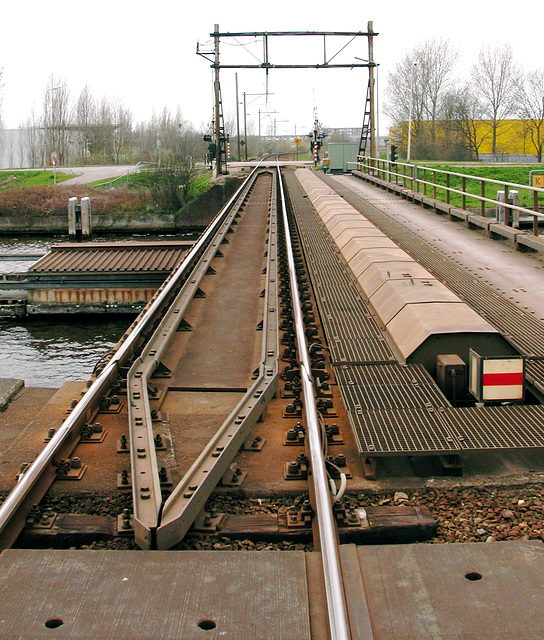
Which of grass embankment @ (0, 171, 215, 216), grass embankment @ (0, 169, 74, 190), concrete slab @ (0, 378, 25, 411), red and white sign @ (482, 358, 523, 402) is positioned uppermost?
grass embankment @ (0, 169, 74, 190)

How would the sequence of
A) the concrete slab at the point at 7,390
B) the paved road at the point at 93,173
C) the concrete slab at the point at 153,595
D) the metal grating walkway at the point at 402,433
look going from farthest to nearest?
the paved road at the point at 93,173, the concrete slab at the point at 7,390, the metal grating walkway at the point at 402,433, the concrete slab at the point at 153,595

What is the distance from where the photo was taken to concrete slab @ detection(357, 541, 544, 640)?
2.79 m

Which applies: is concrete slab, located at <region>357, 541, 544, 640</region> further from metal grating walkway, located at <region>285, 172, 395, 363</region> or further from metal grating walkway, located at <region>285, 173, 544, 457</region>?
metal grating walkway, located at <region>285, 172, 395, 363</region>

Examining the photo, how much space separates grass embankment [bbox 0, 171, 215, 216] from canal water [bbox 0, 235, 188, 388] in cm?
2272

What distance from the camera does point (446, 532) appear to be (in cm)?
370

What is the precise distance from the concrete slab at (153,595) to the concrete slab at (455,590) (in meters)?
0.35

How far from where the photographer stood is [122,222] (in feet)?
135

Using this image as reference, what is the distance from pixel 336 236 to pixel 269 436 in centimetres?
785

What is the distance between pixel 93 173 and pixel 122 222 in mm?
20192

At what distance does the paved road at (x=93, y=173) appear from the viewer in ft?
179

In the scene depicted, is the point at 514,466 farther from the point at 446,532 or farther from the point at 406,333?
the point at 406,333

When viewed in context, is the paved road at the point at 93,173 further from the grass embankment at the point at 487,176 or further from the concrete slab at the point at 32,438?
the concrete slab at the point at 32,438

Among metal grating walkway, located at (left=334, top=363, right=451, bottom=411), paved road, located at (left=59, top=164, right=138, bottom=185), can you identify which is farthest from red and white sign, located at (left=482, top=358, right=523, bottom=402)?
paved road, located at (left=59, top=164, right=138, bottom=185)

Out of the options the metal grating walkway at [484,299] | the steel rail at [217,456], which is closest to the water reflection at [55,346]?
the metal grating walkway at [484,299]
